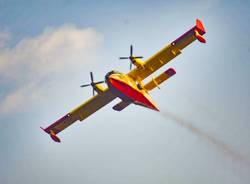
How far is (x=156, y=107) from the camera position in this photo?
46.9 metres

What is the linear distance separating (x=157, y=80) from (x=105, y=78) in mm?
5677

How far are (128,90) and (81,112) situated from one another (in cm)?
798

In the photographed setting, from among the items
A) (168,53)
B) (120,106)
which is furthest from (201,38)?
(120,106)

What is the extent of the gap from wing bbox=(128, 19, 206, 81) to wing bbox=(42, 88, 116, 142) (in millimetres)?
3903

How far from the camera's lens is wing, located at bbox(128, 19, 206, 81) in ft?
148

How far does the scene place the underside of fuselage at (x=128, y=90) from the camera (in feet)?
145

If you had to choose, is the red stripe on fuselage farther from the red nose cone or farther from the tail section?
the red nose cone

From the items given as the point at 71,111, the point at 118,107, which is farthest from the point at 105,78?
the point at 71,111

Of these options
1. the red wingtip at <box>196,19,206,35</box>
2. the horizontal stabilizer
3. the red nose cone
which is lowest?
the red nose cone

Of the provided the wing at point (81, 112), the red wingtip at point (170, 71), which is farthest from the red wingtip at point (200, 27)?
the wing at point (81, 112)

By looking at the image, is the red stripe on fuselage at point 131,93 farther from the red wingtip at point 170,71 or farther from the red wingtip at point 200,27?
the red wingtip at point 200,27

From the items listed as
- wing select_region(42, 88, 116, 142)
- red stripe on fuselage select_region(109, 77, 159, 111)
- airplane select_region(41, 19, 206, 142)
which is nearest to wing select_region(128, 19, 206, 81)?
airplane select_region(41, 19, 206, 142)

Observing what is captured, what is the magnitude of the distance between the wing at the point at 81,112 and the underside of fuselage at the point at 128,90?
117 inches

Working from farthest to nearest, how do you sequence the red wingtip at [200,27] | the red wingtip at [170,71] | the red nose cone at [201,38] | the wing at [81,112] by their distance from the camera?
the wing at [81,112] < the red wingtip at [170,71] < the red wingtip at [200,27] < the red nose cone at [201,38]
